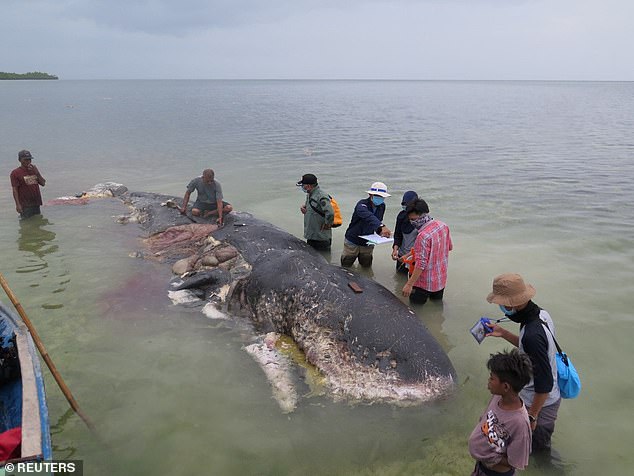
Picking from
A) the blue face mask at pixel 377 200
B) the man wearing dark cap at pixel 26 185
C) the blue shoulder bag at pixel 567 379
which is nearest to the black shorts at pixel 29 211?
the man wearing dark cap at pixel 26 185

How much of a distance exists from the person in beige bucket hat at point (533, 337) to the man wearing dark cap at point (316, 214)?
4.96m

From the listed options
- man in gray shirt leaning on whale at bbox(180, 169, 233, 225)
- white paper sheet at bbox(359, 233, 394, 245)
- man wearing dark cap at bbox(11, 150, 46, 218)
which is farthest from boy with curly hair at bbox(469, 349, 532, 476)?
man wearing dark cap at bbox(11, 150, 46, 218)

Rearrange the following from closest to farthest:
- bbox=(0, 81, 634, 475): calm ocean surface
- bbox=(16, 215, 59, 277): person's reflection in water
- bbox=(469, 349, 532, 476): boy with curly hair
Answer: bbox=(469, 349, 532, 476): boy with curly hair < bbox=(0, 81, 634, 475): calm ocean surface < bbox=(16, 215, 59, 277): person's reflection in water

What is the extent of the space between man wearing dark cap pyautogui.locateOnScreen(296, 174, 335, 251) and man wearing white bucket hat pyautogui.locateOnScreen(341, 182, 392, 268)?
0.50 m

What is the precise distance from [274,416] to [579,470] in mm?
3361

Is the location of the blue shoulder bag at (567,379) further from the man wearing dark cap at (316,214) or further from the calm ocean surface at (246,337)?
the man wearing dark cap at (316,214)

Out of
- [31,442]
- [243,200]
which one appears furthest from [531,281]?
[243,200]

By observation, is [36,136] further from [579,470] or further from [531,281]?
[579,470]

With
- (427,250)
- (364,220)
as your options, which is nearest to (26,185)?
(364,220)

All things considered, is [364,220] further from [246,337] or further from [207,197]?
[207,197]

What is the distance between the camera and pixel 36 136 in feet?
109

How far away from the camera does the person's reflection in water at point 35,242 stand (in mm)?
9945

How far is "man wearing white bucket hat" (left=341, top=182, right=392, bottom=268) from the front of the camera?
8.17 metres

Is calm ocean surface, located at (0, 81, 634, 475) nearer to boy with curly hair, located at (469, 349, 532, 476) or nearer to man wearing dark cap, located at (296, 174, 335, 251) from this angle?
man wearing dark cap, located at (296, 174, 335, 251)
